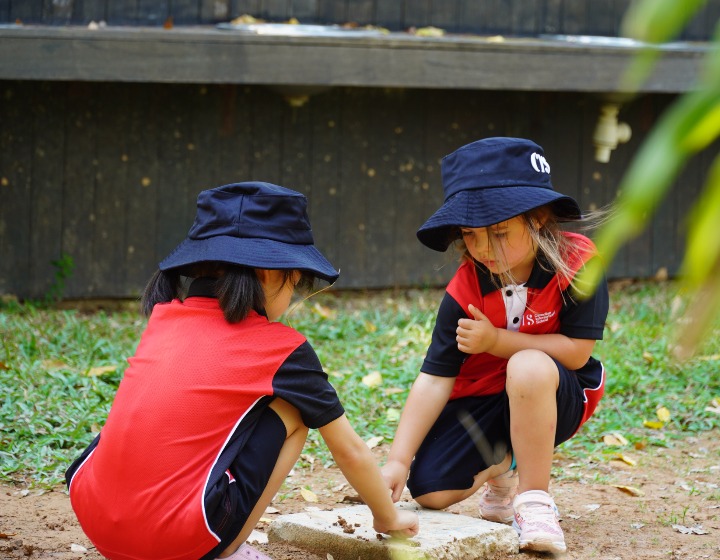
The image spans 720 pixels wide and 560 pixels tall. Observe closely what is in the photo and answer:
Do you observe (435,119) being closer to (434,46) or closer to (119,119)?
(434,46)

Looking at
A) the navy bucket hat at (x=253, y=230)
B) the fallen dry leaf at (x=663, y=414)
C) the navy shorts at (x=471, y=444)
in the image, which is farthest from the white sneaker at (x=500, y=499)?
the fallen dry leaf at (x=663, y=414)

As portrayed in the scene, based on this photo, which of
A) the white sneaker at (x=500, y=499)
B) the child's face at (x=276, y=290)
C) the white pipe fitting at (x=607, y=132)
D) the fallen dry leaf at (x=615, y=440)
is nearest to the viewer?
the child's face at (x=276, y=290)

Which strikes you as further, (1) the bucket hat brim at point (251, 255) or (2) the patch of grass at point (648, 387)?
(2) the patch of grass at point (648, 387)

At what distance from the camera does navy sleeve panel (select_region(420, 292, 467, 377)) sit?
115 inches

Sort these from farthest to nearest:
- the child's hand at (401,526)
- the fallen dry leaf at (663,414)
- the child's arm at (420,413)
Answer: the fallen dry leaf at (663,414)
the child's arm at (420,413)
the child's hand at (401,526)

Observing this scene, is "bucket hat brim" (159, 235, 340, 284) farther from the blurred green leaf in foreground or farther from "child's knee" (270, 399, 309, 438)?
the blurred green leaf in foreground

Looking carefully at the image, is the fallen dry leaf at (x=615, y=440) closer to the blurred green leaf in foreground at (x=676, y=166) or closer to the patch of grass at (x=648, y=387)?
the patch of grass at (x=648, y=387)

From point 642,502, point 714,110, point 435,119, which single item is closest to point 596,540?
point 642,502

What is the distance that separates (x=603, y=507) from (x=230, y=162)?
370 cm

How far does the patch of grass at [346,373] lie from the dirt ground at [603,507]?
0.13 metres

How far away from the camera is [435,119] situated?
654cm

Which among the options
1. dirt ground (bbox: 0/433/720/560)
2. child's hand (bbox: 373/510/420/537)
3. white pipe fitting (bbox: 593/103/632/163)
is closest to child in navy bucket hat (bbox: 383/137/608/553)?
child's hand (bbox: 373/510/420/537)

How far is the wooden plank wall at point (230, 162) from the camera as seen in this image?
589 centimetres

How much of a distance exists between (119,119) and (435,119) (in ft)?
6.65
